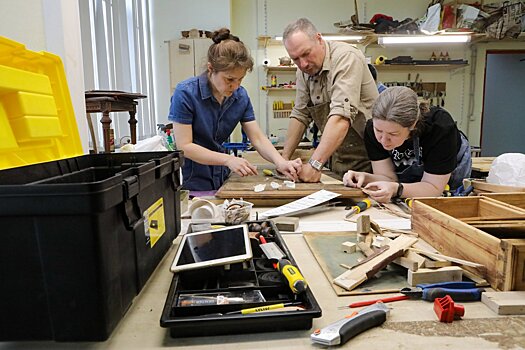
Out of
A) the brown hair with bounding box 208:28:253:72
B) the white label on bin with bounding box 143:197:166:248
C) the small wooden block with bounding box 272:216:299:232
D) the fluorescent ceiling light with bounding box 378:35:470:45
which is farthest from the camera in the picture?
the fluorescent ceiling light with bounding box 378:35:470:45

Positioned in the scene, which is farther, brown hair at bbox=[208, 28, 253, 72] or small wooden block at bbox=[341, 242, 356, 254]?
brown hair at bbox=[208, 28, 253, 72]

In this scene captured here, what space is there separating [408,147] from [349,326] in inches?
46.1

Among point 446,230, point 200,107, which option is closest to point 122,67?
point 200,107

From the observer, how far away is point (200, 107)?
171cm

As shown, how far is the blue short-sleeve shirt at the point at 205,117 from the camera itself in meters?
1.69

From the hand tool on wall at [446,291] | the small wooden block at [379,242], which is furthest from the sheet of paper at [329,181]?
the hand tool on wall at [446,291]

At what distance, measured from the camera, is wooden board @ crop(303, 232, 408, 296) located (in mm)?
672

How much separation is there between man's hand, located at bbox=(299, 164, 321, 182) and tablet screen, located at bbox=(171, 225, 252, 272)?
84 centimetres

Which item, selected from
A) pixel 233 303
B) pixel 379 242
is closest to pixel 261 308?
pixel 233 303

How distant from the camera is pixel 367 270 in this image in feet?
2.28

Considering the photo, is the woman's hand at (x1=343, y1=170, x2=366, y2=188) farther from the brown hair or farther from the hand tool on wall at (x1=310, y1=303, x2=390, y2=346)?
the hand tool on wall at (x1=310, y1=303, x2=390, y2=346)

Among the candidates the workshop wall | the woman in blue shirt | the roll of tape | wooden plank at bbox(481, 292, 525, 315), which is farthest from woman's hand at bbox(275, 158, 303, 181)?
the roll of tape

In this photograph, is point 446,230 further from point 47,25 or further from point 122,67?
point 122,67

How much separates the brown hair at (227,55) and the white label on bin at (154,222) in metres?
0.91
